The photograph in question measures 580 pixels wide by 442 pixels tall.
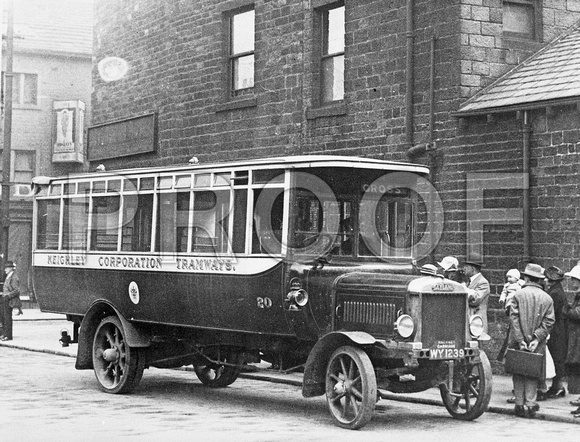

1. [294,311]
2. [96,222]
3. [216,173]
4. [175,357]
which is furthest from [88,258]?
[294,311]

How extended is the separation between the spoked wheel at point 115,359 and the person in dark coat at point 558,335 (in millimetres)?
4937

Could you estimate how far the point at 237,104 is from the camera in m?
20.6

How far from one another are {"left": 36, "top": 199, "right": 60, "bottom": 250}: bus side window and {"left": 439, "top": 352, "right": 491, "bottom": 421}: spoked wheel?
236 inches

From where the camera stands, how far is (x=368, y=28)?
1773cm

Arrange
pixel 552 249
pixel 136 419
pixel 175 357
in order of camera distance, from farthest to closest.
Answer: pixel 552 249, pixel 175 357, pixel 136 419

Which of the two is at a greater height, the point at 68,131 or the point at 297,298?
the point at 68,131

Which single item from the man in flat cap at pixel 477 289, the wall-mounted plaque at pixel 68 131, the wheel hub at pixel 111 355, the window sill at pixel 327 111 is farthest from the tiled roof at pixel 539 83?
the wall-mounted plaque at pixel 68 131

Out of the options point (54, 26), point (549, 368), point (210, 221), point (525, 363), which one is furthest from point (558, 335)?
point (54, 26)

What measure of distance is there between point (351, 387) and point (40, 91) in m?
32.9

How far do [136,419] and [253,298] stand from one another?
1764 millimetres

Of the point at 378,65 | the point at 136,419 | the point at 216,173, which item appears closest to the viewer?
the point at 136,419

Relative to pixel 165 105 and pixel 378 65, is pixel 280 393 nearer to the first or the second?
pixel 378 65

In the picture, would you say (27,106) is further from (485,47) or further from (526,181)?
(526,181)

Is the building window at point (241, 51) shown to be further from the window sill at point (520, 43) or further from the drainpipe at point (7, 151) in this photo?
the drainpipe at point (7, 151)
